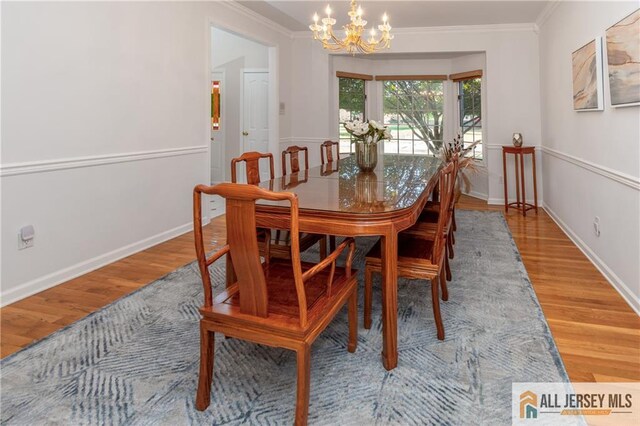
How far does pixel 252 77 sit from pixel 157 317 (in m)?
5.19

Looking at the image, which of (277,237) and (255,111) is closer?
(277,237)

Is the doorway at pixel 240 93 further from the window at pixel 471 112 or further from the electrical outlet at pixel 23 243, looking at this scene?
the electrical outlet at pixel 23 243

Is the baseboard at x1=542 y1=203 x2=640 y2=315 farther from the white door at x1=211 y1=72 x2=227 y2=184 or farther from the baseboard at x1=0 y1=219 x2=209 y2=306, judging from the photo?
the white door at x1=211 y1=72 x2=227 y2=184

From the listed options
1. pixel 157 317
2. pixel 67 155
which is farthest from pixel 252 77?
pixel 157 317

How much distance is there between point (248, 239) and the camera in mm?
1309

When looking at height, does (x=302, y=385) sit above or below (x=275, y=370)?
above

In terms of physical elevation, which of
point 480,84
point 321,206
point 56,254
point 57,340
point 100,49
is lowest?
point 57,340

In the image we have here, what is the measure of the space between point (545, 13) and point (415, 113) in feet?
8.47

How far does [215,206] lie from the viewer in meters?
5.52

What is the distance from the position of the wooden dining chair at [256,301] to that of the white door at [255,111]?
5236 millimetres

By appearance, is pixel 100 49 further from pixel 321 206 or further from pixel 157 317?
pixel 321 206

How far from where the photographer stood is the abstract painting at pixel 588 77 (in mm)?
2945

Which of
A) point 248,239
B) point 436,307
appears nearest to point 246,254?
point 248,239

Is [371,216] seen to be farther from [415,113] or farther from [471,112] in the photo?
[415,113]
